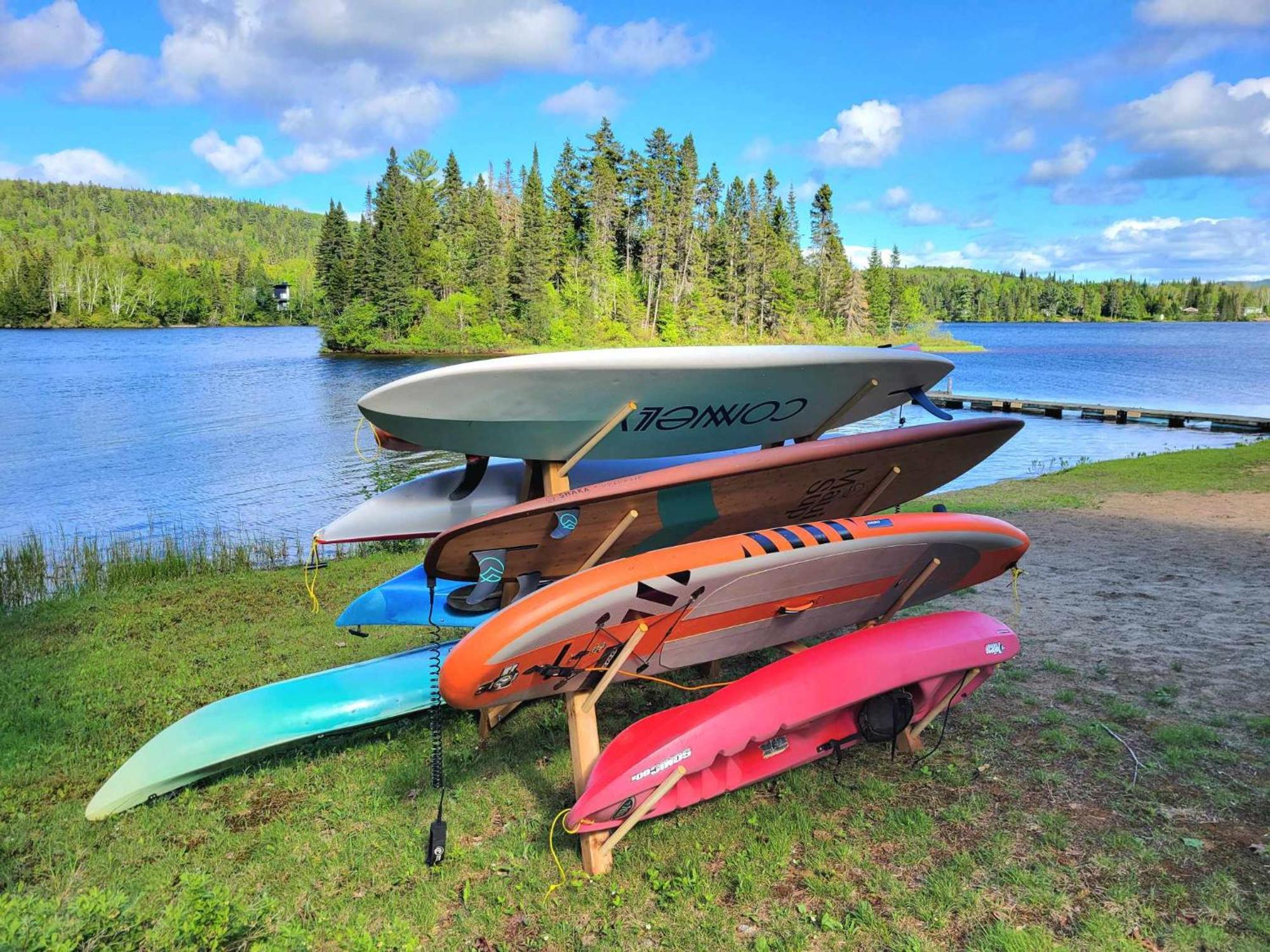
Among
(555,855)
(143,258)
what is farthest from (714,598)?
(143,258)

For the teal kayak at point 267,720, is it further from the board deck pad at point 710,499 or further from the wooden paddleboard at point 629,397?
the wooden paddleboard at point 629,397

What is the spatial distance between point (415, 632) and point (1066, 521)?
7398 millimetres

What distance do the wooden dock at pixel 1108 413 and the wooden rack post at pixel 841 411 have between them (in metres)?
14.6

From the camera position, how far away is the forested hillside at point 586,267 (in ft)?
180

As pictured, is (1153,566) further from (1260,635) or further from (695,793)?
(695,793)

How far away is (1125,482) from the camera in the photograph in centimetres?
1216

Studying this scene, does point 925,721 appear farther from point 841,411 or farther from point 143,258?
point 143,258

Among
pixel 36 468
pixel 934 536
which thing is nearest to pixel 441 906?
pixel 934 536

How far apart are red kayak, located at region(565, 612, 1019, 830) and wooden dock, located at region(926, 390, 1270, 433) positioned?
1596 centimetres

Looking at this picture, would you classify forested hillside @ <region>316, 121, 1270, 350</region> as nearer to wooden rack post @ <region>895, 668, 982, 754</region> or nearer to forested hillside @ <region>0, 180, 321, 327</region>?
forested hillside @ <region>0, 180, 321, 327</region>

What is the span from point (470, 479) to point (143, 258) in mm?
118649

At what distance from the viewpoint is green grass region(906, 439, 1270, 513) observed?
1073 cm

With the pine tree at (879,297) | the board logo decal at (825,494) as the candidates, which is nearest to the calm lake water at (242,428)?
the board logo decal at (825,494)

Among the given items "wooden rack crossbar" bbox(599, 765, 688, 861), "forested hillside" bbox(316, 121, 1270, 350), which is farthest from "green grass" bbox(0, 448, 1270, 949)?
"forested hillside" bbox(316, 121, 1270, 350)
